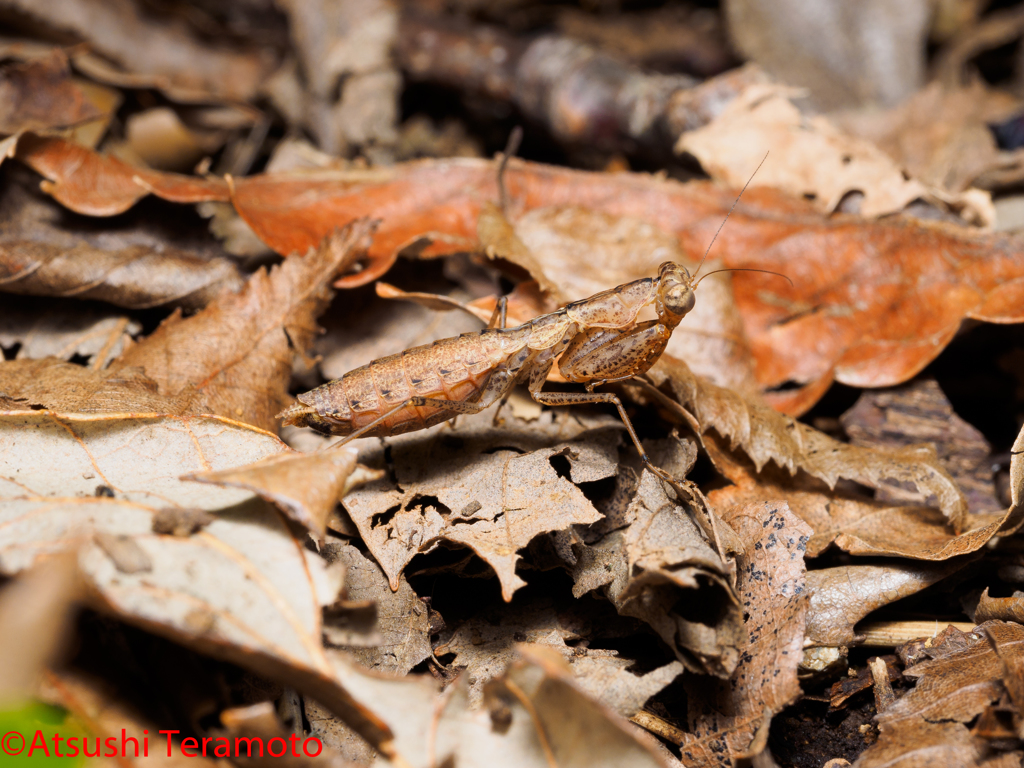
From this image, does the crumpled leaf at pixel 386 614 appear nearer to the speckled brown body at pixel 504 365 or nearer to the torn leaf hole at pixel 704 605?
the speckled brown body at pixel 504 365

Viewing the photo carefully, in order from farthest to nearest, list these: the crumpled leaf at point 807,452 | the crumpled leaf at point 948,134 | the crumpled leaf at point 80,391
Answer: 1. the crumpled leaf at point 948,134
2. the crumpled leaf at point 807,452
3. the crumpled leaf at point 80,391

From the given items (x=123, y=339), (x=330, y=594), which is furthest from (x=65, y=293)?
(x=330, y=594)

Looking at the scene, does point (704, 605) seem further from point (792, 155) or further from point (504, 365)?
point (792, 155)

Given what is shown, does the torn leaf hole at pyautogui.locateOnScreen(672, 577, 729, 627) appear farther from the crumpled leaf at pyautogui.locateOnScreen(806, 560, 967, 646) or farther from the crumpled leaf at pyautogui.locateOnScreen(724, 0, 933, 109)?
the crumpled leaf at pyautogui.locateOnScreen(724, 0, 933, 109)

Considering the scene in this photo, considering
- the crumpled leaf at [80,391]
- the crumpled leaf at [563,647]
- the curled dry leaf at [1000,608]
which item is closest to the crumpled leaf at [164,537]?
the crumpled leaf at [80,391]

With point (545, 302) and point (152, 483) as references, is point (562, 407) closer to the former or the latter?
point (545, 302)
